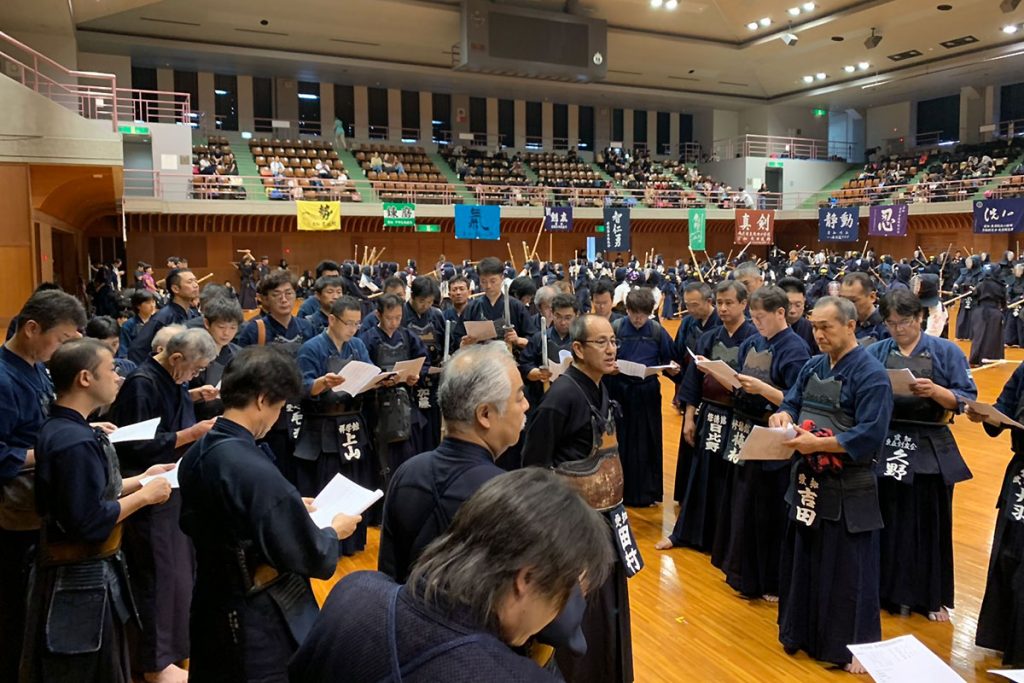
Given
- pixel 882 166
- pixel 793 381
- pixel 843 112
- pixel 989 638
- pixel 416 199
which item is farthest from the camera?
pixel 843 112

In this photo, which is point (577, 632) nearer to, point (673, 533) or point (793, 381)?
point (793, 381)

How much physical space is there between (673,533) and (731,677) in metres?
1.70

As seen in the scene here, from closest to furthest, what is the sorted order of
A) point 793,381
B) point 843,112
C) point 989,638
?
point 989,638 < point 793,381 < point 843,112

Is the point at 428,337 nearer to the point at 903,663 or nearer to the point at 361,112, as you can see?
the point at 903,663

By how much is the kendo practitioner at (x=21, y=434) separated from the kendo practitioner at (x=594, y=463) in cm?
183

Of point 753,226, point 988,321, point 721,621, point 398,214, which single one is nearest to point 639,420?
point 721,621

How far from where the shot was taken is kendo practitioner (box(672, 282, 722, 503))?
213 inches

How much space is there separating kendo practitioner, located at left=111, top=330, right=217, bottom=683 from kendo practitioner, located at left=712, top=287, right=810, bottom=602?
2764mm

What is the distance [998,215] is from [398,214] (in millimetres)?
15266

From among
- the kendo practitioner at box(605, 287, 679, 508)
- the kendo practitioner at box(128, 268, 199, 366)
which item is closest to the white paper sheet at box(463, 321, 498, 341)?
the kendo practitioner at box(605, 287, 679, 508)

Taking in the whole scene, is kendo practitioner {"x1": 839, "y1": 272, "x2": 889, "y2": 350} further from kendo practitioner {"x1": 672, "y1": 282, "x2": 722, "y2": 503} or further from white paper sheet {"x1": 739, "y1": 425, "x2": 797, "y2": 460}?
white paper sheet {"x1": 739, "y1": 425, "x2": 797, "y2": 460}

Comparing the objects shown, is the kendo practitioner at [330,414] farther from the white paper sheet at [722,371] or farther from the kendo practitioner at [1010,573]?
the kendo practitioner at [1010,573]

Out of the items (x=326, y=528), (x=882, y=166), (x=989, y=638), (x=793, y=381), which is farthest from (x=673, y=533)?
(x=882, y=166)

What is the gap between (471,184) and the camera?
78.3 ft
